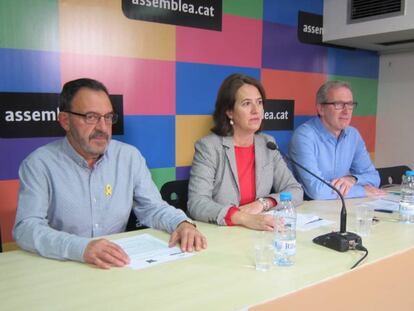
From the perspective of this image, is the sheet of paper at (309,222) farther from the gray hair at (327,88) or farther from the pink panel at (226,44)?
the pink panel at (226,44)

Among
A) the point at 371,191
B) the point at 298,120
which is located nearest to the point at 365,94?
the point at 298,120

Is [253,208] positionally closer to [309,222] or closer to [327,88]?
[309,222]

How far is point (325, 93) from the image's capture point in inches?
106

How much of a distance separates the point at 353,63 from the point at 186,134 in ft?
6.52

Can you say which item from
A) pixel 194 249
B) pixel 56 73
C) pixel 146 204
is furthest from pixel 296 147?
pixel 56 73

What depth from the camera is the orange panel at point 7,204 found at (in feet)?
6.79

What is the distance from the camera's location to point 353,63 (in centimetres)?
374

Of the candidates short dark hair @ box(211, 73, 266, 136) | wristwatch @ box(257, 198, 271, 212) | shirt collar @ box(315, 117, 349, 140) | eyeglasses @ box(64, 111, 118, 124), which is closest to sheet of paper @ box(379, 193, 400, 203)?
shirt collar @ box(315, 117, 349, 140)

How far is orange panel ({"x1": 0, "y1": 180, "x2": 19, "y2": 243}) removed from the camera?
6.79ft

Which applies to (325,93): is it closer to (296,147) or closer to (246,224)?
(296,147)

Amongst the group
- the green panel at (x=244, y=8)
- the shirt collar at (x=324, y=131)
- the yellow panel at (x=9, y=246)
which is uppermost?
the green panel at (x=244, y=8)

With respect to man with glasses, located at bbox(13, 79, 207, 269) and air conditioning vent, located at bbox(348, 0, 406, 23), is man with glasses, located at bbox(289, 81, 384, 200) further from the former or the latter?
man with glasses, located at bbox(13, 79, 207, 269)

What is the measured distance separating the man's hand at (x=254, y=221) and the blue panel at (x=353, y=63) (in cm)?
227

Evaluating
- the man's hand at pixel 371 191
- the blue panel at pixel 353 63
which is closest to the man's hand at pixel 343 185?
the man's hand at pixel 371 191
